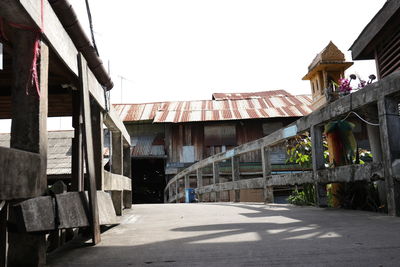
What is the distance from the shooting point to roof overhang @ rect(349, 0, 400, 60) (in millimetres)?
6648

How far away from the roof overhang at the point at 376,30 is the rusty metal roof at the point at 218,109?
11170mm

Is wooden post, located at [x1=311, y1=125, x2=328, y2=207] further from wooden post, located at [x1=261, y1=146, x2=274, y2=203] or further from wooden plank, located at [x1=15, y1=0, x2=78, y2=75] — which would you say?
wooden plank, located at [x1=15, y1=0, x2=78, y2=75]

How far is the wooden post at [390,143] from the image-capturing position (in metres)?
3.46

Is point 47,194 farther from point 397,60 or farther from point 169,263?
point 397,60

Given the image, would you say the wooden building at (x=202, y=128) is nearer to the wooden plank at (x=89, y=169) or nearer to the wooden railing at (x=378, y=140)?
the wooden railing at (x=378, y=140)

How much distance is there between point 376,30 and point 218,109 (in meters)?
15.0

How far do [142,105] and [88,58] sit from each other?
2082 cm

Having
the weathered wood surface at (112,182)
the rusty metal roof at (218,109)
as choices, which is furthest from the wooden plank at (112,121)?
the rusty metal roof at (218,109)

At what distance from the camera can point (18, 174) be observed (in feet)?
6.00

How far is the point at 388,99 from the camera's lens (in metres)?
3.54

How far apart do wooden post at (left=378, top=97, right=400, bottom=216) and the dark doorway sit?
20.1 m

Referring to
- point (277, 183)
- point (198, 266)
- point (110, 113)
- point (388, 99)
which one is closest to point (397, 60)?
point (277, 183)

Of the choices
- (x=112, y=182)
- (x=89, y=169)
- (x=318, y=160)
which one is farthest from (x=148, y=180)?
(x=89, y=169)

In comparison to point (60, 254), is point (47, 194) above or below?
above
